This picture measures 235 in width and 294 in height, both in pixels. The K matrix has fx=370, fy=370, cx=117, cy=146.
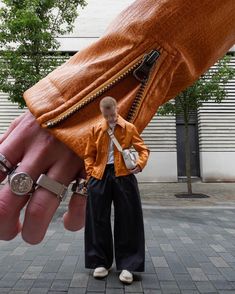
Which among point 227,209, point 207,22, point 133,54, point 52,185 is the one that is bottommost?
point 227,209

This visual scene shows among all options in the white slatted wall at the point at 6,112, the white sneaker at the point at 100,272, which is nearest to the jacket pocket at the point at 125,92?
the white sneaker at the point at 100,272

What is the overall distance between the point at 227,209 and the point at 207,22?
26.0ft

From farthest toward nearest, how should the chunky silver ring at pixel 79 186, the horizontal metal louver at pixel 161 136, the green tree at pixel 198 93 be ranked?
1. the horizontal metal louver at pixel 161 136
2. the green tree at pixel 198 93
3. the chunky silver ring at pixel 79 186

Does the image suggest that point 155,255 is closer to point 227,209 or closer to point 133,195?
point 133,195

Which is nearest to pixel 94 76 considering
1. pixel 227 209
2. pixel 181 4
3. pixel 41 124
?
pixel 41 124

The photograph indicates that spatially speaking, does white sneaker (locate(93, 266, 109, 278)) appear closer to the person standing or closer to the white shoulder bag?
the person standing

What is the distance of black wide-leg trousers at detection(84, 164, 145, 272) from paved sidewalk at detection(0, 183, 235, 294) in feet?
0.72

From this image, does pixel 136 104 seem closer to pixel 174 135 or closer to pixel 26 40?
pixel 26 40

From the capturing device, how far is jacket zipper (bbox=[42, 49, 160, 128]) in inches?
53.3

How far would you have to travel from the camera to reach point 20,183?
1.26 metres

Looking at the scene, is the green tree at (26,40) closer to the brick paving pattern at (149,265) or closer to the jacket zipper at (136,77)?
the brick paving pattern at (149,265)

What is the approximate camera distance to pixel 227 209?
28.6 feet

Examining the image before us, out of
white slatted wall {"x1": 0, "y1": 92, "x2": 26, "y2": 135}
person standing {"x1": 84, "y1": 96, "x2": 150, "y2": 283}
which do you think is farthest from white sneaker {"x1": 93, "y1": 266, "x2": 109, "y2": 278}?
white slatted wall {"x1": 0, "y1": 92, "x2": 26, "y2": 135}

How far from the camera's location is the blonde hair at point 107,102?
4.55 feet
